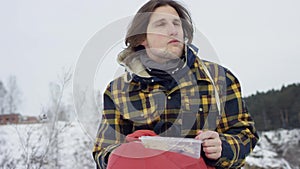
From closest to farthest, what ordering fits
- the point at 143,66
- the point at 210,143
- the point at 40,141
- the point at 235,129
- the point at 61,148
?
the point at 210,143
the point at 235,129
the point at 143,66
the point at 40,141
the point at 61,148

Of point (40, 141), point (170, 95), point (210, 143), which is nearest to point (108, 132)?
point (170, 95)

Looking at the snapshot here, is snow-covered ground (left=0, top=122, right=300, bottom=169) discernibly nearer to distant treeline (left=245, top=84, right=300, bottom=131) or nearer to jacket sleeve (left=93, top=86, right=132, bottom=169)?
jacket sleeve (left=93, top=86, right=132, bottom=169)

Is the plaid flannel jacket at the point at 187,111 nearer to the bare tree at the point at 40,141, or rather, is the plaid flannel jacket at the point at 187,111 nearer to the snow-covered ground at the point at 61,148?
the snow-covered ground at the point at 61,148

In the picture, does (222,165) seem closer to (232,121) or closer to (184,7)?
(232,121)

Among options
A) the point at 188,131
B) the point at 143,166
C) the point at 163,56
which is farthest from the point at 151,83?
the point at 143,166

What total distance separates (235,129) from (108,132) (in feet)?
1.42

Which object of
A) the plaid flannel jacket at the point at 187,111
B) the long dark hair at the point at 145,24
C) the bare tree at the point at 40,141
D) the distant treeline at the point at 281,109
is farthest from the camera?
the distant treeline at the point at 281,109

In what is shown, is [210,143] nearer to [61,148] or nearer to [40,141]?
[40,141]

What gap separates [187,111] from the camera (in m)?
0.99

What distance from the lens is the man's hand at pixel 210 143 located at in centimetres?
84

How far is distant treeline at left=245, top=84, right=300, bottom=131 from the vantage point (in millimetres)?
30922

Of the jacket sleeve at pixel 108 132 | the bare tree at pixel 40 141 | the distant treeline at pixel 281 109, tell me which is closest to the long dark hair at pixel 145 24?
the jacket sleeve at pixel 108 132

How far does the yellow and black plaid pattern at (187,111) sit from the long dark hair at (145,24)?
161 mm

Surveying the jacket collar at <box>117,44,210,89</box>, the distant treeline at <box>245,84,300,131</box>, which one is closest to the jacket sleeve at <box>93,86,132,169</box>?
the jacket collar at <box>117,44,210,89</box>
